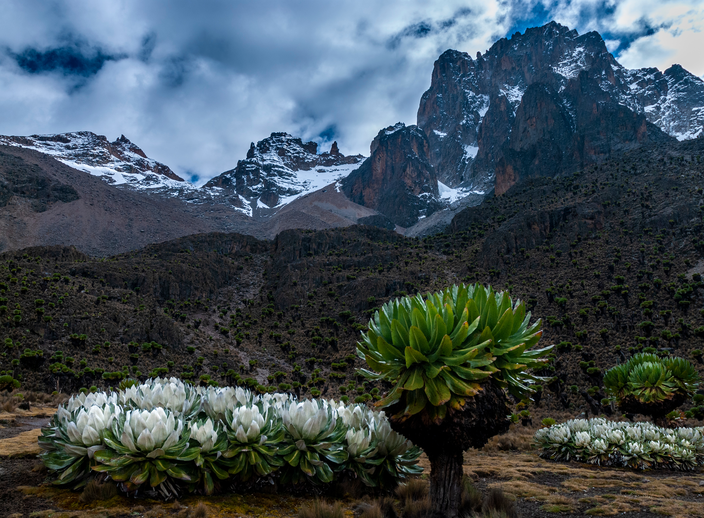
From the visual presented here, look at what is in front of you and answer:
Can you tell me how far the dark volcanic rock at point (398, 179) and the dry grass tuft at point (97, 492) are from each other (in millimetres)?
147845

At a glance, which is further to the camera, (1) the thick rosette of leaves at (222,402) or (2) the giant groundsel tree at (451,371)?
(1) the thick rosette of leaves at (222,402)

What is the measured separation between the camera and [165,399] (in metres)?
4.54

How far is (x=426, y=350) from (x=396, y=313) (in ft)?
1.86

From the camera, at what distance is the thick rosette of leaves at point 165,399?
14.4 ft

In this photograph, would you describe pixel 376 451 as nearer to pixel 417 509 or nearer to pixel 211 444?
pixel 417 509

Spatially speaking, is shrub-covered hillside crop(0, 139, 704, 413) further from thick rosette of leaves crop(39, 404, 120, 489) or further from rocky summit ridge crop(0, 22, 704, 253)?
rocky summit ridge crop(0, 22, 704, 253)

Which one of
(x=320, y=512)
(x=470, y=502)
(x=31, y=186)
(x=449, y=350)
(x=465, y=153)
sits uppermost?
(x=465, y=153)

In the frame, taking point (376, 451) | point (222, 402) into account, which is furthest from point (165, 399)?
point (376, 451)

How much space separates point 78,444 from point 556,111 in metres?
132

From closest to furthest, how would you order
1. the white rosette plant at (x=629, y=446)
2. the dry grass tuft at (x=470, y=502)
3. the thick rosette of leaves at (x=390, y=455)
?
the dry grass tuft at (x=470, y=502)
the thick rosette of leaves at (x=390, y=455)
the white rosette plant at (x=629, y=446)

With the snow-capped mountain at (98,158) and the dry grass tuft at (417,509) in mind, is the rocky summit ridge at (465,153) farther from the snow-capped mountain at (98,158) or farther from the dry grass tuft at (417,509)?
the dry grass tuft at (417,509)

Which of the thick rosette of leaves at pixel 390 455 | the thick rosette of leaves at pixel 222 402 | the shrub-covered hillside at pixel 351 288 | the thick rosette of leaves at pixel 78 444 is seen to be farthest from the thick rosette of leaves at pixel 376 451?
the shrub-covered hillside at pixel 351 288

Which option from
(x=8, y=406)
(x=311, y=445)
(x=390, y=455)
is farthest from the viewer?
(x=8, y=406)

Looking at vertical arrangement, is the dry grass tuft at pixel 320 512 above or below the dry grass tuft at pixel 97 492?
below
